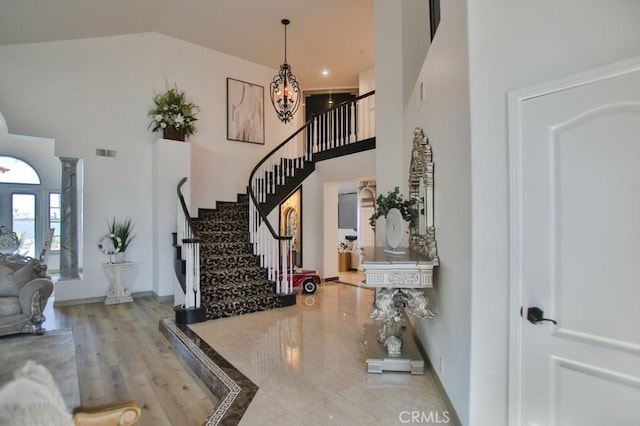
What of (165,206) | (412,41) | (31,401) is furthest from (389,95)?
(31,401)

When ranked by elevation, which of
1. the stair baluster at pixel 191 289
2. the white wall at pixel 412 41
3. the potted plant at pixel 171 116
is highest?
the white wall at pixel 412 41

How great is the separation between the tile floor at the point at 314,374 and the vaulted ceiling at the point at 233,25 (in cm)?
507


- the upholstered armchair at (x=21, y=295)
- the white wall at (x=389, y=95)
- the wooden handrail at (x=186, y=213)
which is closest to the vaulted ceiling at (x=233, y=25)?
the white wall at (x=389, y=95)

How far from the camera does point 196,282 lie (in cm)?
449

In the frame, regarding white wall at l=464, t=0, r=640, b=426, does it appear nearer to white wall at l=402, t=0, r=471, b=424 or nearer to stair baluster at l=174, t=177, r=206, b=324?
white wall at l=402, t=0, r=471, b=424

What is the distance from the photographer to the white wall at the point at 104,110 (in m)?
5.20

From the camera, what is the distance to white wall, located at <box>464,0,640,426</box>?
1815 mm

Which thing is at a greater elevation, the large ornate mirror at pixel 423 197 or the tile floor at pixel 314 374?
the large ornate mirror at pixel 423 197

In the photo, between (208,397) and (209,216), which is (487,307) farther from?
(209,216)

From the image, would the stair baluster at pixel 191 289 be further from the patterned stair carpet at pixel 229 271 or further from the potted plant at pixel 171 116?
the potted plant at pixel 171 116

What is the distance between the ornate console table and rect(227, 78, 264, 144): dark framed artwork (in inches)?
208

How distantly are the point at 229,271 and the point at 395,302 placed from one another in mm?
3246

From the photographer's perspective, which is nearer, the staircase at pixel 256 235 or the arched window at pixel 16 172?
the staircase at pixel 256 235

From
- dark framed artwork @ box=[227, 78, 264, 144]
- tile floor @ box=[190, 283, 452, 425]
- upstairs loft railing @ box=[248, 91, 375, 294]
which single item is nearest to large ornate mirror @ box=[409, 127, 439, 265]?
tile floor @ box=[190, 283, 452, 425]
